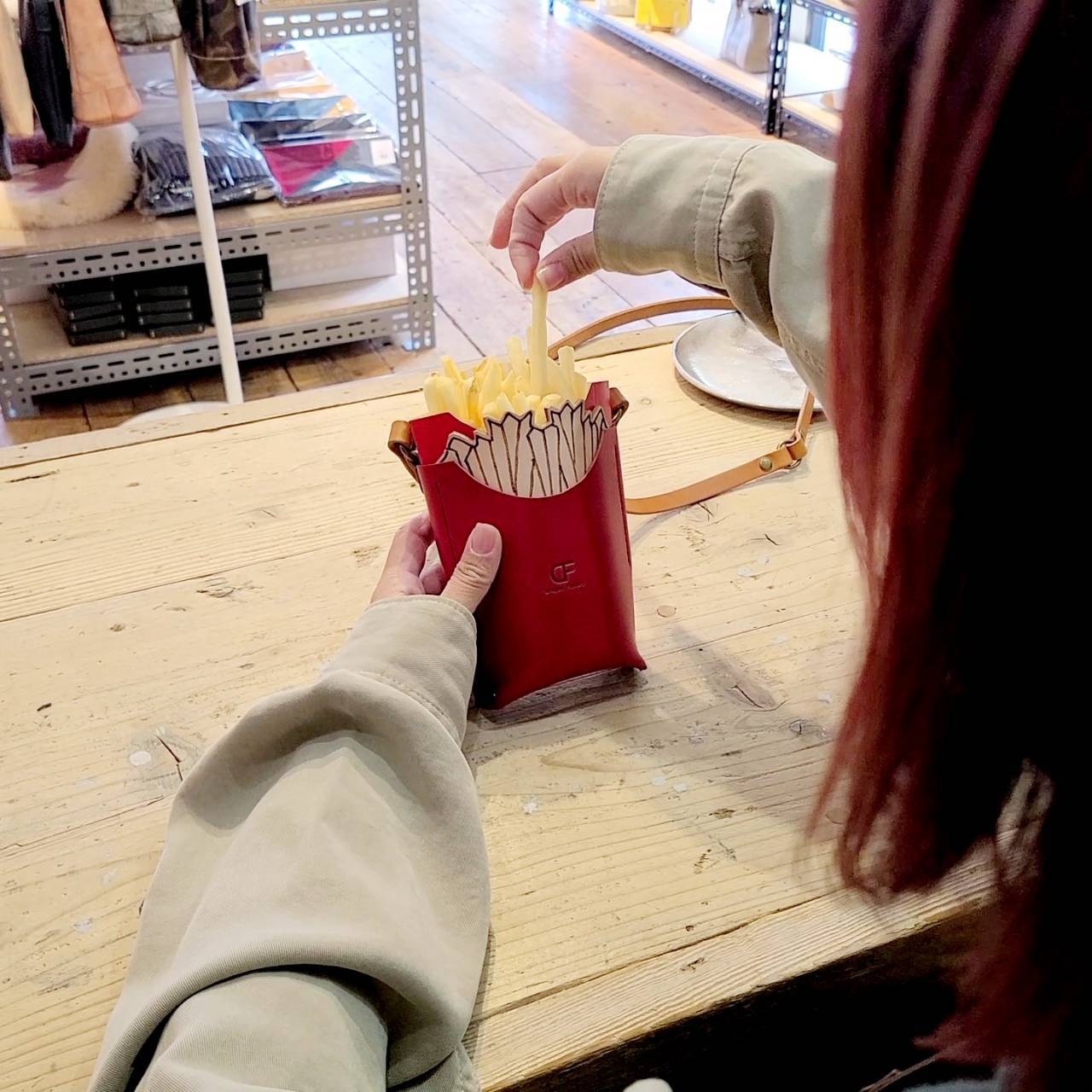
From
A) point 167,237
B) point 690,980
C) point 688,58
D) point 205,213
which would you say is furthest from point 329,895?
point 688,58

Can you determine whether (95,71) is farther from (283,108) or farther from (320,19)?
(283,108)

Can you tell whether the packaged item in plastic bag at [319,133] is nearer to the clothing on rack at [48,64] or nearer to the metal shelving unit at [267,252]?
the metal shelving unit at [267,252]

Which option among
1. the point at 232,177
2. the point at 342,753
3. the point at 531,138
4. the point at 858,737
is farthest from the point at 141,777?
the point at 531,138

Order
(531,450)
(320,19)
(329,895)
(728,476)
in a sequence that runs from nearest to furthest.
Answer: (329,895) → (531,450) → (728,476) → (320,19)

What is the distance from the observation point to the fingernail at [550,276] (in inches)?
32.0

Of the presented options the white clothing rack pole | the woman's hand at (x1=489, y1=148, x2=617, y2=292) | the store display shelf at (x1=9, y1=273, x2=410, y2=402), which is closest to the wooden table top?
the woman's hand at (x1=489, y1=148, x2=617, y2=292)

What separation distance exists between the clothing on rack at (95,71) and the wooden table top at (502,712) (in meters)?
0.84

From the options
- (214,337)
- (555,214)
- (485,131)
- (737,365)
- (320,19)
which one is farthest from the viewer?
(485,131)

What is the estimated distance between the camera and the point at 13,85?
1.60m

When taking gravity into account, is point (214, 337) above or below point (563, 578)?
below

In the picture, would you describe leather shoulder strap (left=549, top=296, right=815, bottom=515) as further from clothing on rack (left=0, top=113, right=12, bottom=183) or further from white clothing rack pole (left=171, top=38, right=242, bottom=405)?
clothing on rack (left=0, top=113, right=12, bottom=183)

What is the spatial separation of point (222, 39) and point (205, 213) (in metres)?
0.32

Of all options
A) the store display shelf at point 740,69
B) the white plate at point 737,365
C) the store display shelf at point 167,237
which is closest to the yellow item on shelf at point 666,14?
the store display shelf at point 740,69

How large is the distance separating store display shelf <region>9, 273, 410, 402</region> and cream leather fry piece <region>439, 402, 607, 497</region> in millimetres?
1741
